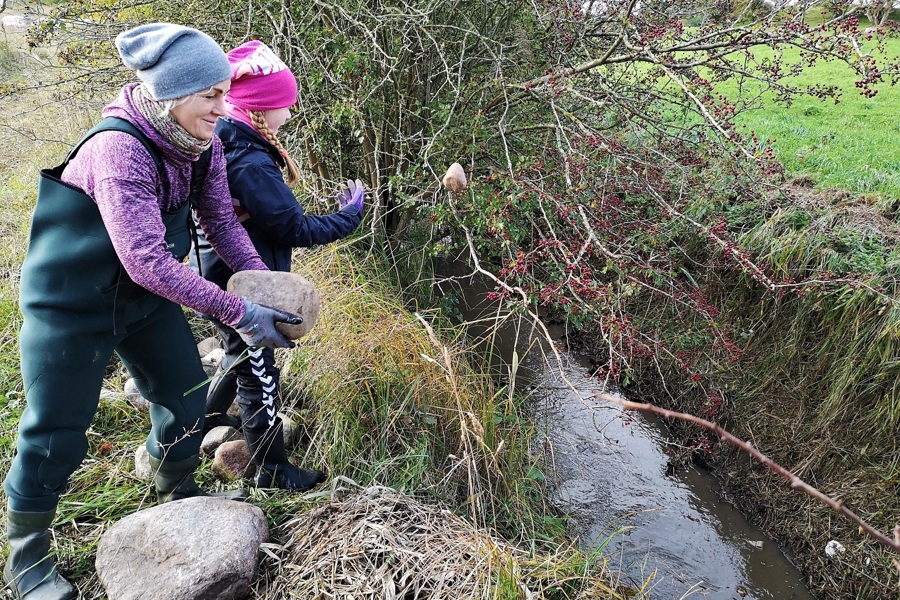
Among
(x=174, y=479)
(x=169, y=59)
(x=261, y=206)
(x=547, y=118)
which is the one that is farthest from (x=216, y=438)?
(x=547, y=118)

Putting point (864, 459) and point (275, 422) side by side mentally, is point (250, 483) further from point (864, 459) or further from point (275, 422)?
point (864, 459)

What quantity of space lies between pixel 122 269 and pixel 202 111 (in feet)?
1.71

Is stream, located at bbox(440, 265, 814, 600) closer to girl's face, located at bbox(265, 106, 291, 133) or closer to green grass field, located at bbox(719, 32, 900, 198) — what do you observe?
girl's face, located at bbox(265, 106, 291, 133)

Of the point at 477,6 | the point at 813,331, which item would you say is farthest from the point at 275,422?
the point at 813,331

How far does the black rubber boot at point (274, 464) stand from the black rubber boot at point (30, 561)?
700 millimetres

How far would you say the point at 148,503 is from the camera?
227 cm

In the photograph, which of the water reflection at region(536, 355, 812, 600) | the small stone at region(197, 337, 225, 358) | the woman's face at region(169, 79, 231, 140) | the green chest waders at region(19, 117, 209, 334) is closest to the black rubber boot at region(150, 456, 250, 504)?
the green chest waders at region(19, 117, 209, 334)

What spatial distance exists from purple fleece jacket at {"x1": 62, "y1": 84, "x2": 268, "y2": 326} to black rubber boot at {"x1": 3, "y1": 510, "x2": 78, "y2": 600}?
926 mm

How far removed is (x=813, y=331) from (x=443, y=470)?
2713 millimetres

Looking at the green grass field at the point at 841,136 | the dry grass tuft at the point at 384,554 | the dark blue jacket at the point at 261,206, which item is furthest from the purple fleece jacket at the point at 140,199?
the green grass field at the point at 841,136

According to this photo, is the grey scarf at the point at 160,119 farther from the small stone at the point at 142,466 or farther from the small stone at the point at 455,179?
the small stone at the point at 455,179

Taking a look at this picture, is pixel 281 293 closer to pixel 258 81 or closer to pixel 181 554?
pixel 258 81

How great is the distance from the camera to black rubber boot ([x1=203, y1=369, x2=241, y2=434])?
2.56m

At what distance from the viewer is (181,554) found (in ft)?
5.98
